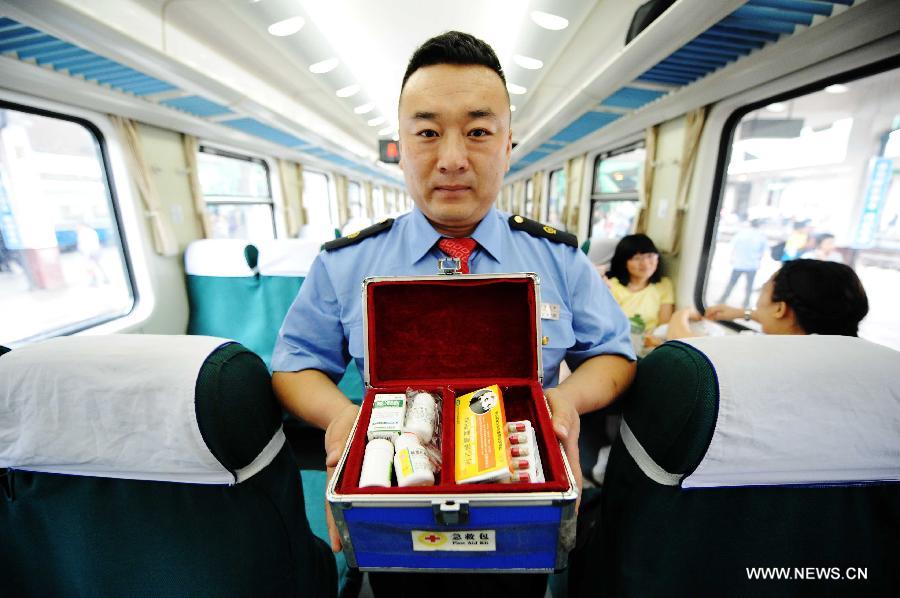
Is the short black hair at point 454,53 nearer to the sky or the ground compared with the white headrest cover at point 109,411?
nearer to the sky

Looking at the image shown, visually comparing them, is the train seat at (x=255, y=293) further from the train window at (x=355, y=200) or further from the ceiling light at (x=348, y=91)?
the train window at (x=355, y=200)

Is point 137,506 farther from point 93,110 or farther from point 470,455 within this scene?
point 93,110

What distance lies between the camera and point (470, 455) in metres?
0.90

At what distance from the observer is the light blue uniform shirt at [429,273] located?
1334 mm

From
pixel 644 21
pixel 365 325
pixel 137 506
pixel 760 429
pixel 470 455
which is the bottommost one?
pixel 137 506

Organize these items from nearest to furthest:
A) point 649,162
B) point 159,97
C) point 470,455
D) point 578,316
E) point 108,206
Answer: point 470,455, point 578,316, point 159,97, point 108,206, point 649,162

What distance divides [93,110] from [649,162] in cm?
610

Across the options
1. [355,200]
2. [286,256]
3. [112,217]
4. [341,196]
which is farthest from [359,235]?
[355,200]

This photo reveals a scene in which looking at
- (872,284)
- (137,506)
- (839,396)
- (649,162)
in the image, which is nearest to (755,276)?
(872,284)

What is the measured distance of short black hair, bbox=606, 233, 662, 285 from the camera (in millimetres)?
4043

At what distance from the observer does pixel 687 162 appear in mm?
3867

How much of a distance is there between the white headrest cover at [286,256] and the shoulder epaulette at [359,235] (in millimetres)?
2288

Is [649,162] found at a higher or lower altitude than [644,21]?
lower

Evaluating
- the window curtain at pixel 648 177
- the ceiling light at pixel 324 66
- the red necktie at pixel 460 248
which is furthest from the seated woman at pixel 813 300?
the ceiling light at pixel 324 66
